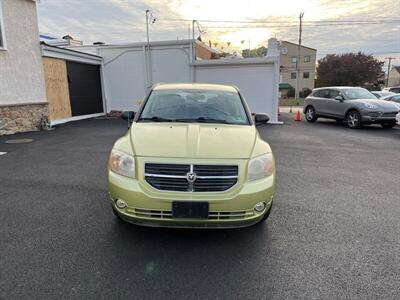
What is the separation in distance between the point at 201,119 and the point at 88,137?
22.2ft

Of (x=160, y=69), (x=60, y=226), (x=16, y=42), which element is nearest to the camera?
(x=60, y=226)

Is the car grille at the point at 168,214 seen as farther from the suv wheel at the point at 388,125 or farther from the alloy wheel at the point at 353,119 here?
the suv wheel at the point at 388,125

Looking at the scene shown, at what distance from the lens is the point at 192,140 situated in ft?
10.6

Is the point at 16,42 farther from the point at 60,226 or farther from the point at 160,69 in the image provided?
the point at 60,226

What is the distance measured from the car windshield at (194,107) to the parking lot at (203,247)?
1395mm

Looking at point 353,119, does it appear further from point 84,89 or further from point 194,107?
point 84,89

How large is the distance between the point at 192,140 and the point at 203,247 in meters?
1.12

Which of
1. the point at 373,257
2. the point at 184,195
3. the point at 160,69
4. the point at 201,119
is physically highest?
the point at 160,69

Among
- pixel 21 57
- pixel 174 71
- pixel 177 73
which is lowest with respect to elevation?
pixel 177 73

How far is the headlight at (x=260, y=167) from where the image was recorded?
9.88 ft

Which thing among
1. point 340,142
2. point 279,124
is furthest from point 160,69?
point 340,142

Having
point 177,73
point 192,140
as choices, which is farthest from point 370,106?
point 192,140

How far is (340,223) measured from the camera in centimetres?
372

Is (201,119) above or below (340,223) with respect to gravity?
above
